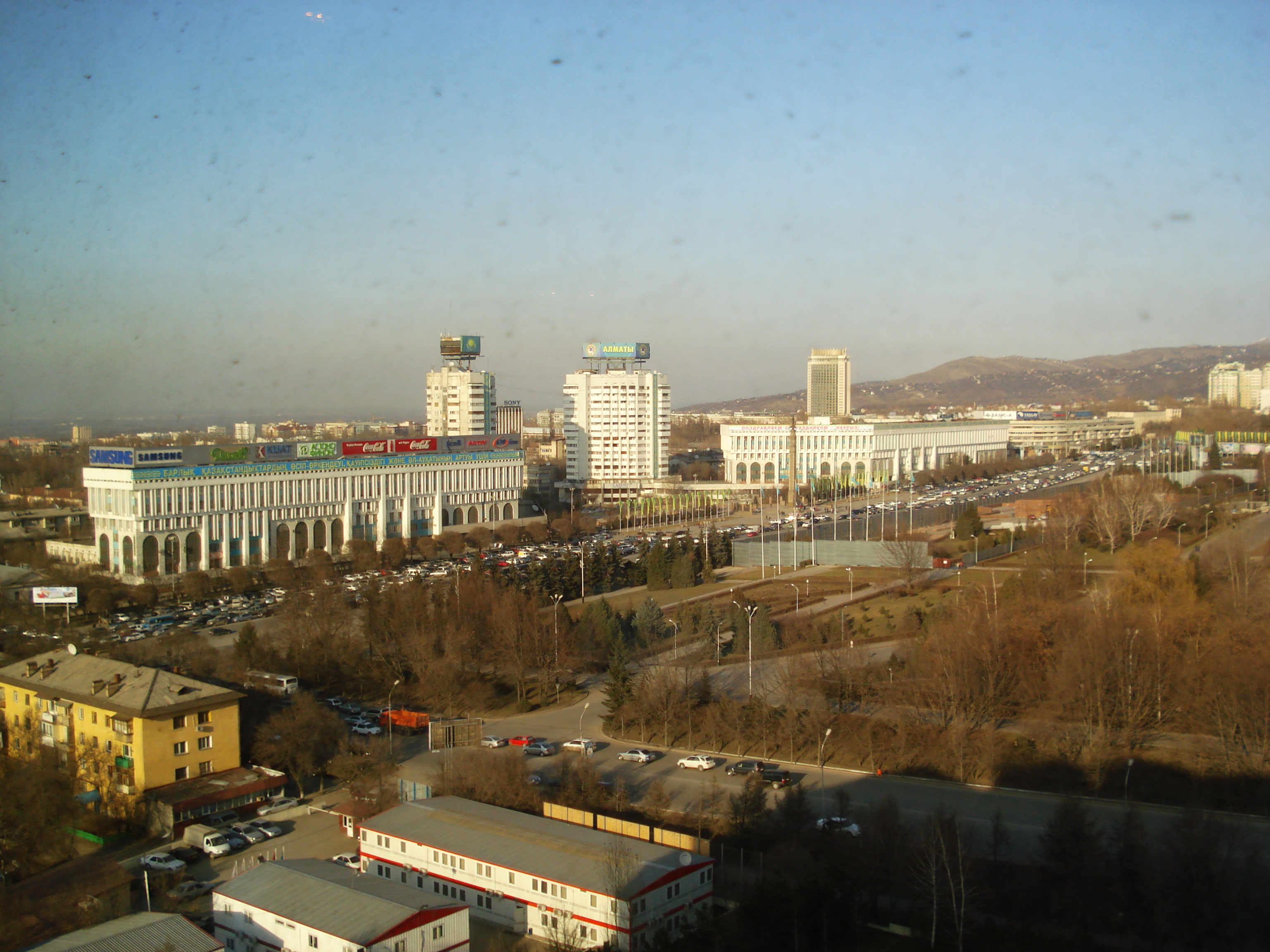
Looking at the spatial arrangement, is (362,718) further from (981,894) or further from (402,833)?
(981,894)

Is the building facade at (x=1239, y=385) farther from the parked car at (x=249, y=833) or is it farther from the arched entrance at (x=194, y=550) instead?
the parked car at (x=249, y=833)

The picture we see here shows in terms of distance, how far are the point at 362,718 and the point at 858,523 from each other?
589 inches

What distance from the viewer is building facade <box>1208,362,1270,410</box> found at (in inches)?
1969

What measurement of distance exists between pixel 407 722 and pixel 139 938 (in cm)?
477

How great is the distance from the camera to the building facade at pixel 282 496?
1798 centimetres

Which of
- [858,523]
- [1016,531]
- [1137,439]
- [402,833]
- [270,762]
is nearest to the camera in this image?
[402,833]

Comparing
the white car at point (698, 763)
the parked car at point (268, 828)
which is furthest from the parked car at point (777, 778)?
the parked car at point (268, 828)

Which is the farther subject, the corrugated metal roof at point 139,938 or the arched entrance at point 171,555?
the arched entrance at point 171,555

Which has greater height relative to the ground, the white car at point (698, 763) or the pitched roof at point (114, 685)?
the pitched roof at point (114, 685)

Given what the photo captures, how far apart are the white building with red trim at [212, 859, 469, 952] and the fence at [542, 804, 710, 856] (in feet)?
3.72

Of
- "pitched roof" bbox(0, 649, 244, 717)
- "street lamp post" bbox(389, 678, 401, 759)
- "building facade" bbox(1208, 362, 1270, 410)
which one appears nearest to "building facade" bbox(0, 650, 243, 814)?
"pitched roof" bbox(0, 649, 244, 717)

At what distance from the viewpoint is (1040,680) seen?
371 inches

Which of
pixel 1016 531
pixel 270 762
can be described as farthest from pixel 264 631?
pixel 1016 531

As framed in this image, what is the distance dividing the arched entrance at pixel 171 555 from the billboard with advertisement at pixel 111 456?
1.45 m
